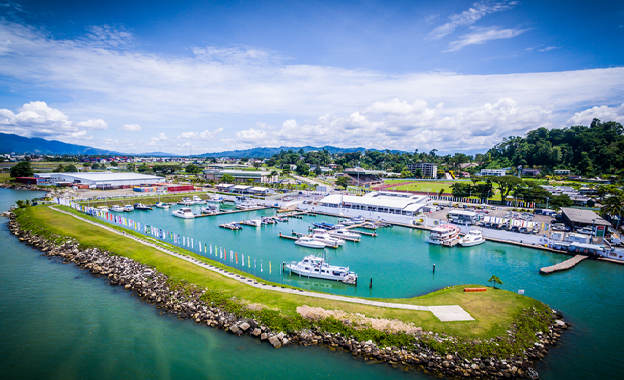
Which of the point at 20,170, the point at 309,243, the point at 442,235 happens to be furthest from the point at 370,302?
the point at 20,170

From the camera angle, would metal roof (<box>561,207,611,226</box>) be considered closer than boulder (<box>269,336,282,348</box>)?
No

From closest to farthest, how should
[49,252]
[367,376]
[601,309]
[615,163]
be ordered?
[367,376] → [601,309] → [49,252] → [615,163]

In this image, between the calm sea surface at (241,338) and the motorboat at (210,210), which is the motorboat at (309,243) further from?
the motorboat at (210,210)

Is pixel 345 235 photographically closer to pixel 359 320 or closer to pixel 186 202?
pixel 359 320

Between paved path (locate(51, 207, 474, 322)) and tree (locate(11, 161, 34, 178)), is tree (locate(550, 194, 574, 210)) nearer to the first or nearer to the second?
paved path (locate(51, 207, 474, 322))

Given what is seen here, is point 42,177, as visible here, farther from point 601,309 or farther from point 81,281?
point 601,309

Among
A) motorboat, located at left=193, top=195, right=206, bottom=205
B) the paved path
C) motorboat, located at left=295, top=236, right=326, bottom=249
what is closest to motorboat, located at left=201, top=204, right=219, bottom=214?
motorboat, located at left=193, top=195, right=206, bottom=205

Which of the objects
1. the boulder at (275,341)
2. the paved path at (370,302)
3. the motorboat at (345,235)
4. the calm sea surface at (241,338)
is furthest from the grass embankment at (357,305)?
the motorboat at (345,235)

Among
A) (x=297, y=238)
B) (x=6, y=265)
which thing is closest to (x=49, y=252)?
(x=6, y=265)
